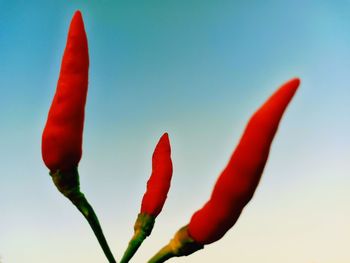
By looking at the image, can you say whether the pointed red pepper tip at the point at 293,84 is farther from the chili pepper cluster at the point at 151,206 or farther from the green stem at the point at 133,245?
the green stem at the point at 133,245

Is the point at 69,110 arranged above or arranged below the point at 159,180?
above

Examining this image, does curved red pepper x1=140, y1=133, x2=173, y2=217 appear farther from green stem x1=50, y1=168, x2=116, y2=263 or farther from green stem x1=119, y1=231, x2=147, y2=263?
green stem x1=50, y1=168, x2=116, y2=263

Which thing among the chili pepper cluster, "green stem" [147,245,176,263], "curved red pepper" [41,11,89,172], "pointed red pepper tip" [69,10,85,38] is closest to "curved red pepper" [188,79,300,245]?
the chili pepper cluster

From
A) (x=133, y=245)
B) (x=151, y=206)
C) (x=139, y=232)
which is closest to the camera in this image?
(x=133, y=245)

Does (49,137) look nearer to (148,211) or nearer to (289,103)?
(148,211)

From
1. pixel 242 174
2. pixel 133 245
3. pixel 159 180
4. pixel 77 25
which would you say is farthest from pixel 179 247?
pixel 77 25

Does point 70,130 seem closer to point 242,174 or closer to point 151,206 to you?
point 151,206
